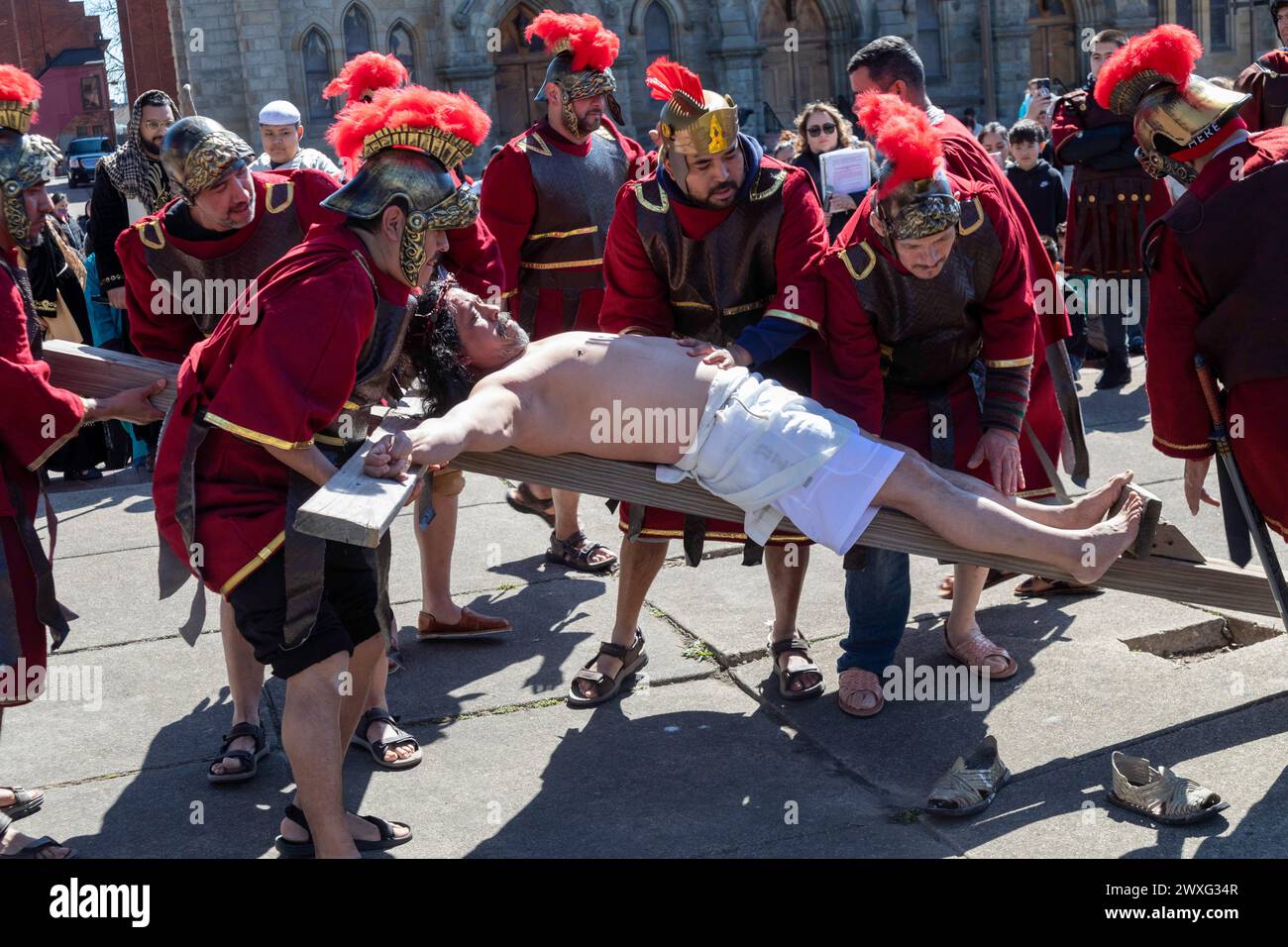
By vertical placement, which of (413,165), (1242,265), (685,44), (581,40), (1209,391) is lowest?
(1209,391)

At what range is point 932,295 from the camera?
169 inches

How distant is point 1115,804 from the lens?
11.8 ft

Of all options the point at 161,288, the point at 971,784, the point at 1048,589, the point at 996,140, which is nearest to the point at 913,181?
the point at 971,784

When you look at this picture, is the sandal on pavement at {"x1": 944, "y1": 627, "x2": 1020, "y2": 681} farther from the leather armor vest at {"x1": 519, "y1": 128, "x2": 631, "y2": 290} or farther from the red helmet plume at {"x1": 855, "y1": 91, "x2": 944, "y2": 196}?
the leather armor vest at {"x1": 519, "y1": 128, "x2": 631, "y2": 290}

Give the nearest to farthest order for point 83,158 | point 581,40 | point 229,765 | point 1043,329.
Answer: point 229,765, point 1043,329, point 581,40, point 83,158

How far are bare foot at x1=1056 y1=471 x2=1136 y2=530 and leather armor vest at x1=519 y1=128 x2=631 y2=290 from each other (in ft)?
9.15

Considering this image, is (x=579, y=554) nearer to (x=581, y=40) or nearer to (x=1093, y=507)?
(x=581, y=40)

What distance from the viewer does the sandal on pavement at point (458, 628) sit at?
17.0 ft

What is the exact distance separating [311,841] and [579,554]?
2569mm

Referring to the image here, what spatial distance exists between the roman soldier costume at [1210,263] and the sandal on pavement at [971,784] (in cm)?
100

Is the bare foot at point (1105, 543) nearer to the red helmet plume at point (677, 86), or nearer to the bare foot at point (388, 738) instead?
the red helmet plume at point (677, 86)

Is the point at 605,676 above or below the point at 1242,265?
below
